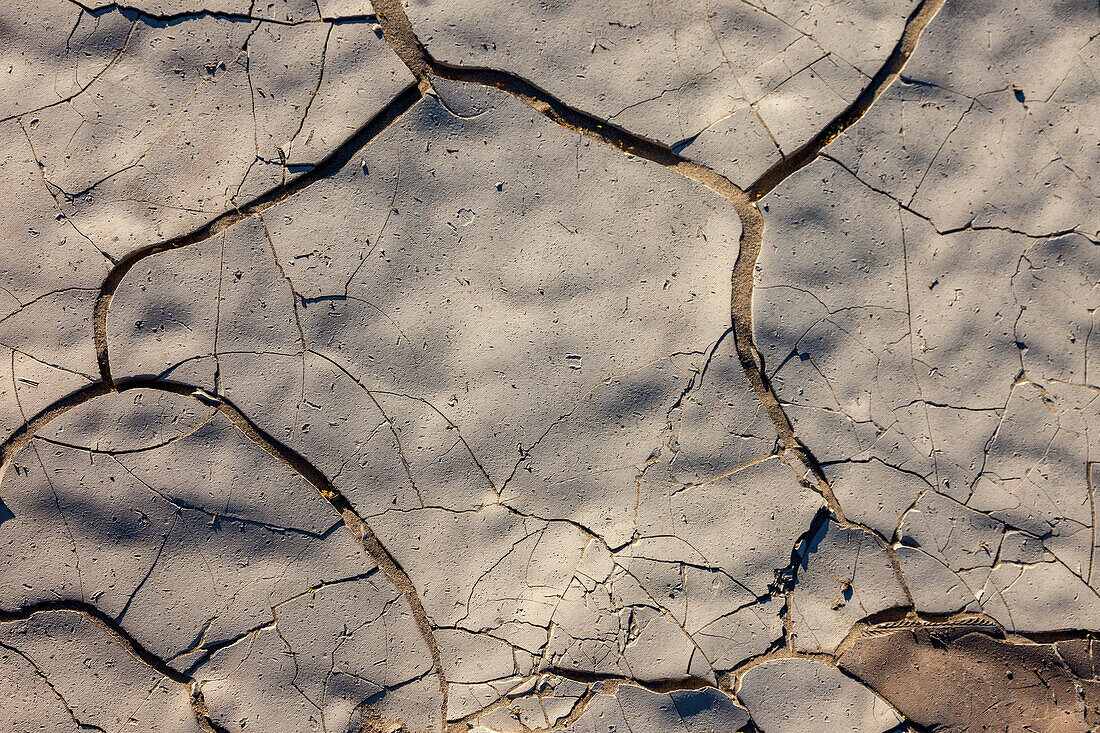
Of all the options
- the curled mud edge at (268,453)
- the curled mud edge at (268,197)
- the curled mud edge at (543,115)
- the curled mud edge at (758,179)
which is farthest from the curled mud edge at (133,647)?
the curled mud edge at (758,179)

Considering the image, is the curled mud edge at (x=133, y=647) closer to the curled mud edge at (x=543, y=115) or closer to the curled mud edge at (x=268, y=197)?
the curled mud edge at (x=543, y=115)

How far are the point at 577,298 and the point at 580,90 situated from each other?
3.07 feet

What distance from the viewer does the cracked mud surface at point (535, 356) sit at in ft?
6.69

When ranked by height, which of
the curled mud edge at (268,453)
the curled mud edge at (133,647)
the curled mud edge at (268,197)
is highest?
the curled mud edge at (268,197)

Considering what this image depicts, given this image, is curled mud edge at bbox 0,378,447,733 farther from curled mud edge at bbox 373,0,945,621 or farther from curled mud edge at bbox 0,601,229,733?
curled mud edge at bbox 373,0,945,621

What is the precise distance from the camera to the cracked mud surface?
2039 millimetres

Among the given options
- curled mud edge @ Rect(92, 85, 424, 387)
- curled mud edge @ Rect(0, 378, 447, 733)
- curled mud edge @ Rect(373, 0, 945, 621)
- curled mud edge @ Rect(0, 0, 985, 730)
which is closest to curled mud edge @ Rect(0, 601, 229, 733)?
curled mud edge @ Rect(0, 378, 447, 733)

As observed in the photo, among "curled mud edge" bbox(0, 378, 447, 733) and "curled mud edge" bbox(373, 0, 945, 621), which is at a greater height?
"curled mud edge" bbox(373, 0, 945, 621)

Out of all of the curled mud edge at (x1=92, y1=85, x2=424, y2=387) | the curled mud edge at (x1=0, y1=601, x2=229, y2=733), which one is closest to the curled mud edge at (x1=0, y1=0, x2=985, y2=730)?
the curled mud edge at (x1=92, y1=85, x2=424, y2=387)

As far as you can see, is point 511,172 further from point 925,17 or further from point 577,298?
point 925,17

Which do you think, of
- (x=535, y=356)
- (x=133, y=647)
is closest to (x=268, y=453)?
(x=133, y=647)

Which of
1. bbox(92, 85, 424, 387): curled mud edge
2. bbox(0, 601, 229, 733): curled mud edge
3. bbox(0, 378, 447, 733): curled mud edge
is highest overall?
bbox(92, 85, 424, 387): curled mud edge

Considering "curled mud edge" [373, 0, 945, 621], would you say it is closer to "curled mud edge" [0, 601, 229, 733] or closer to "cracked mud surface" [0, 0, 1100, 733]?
"cracked mud surface" [0, 0, 1100, 733]

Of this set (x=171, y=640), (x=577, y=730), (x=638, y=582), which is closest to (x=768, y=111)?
(x=638, y=582)
